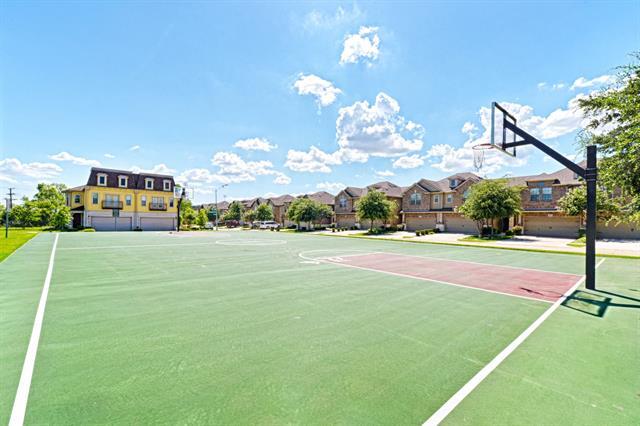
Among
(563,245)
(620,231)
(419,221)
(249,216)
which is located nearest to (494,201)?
(563,245)

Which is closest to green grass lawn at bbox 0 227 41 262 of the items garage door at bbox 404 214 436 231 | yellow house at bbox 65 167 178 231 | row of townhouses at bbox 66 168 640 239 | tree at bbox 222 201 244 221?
yellow house at bbox 65 167 178 231

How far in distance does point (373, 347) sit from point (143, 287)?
23.7ft

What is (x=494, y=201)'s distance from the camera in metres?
29.7

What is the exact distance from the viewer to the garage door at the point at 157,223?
4831cm

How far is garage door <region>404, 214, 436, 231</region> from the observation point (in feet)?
136

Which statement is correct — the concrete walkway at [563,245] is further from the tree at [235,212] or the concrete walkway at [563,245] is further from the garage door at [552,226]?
the tree at [235,212]

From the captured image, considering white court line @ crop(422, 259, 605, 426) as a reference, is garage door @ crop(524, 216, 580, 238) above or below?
above

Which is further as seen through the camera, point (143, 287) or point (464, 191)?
point (464, 191)

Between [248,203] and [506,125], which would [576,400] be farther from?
[248,203]

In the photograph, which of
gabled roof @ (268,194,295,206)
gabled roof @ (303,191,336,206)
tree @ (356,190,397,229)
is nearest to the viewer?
tree @ (356,190,397,229)

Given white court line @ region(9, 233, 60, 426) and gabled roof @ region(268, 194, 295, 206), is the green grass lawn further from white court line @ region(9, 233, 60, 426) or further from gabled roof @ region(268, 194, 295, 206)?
gabled roof @ region(268, 194, 295, 206)

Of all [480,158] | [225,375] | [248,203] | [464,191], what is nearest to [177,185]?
[248,203]

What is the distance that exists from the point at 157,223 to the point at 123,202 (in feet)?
19.8

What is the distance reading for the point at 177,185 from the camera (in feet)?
172
